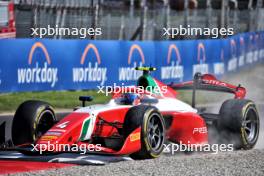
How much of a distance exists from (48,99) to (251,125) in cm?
641

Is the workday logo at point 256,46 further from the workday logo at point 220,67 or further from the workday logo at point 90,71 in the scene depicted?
the workday logo at point 90,71

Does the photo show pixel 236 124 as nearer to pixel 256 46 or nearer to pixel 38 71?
pixel 38 71

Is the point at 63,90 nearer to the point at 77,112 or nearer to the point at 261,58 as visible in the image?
the point at 77,112

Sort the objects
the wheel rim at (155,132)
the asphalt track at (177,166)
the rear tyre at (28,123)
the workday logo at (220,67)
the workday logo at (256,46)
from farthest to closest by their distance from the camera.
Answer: the workday logo at (256,46), the workday logo at (220,67), the rear tyre at (28,123), the wheel rim at (155,132), the asphalt track at (177,166)

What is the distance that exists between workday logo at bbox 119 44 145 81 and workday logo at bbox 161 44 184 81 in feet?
3.08

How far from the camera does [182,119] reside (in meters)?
10.2

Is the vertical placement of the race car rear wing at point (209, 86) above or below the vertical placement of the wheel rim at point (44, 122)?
above

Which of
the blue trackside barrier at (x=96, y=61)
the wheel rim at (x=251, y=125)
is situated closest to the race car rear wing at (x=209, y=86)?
the wheel rim at (x=251, y=125)

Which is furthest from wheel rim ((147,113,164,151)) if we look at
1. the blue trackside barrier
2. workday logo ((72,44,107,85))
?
workday logo ((72,44,107,85))

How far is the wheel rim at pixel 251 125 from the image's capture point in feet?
35.2

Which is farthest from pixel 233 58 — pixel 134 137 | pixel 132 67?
pixel 134 137

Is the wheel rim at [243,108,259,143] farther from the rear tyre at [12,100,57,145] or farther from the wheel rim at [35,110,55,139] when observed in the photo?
the rear tyre at [12,100,57,145]

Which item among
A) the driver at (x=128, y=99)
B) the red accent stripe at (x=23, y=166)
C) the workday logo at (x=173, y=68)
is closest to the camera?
the red accent stripe at (x=23, y=166)

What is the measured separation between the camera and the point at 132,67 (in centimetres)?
1814
